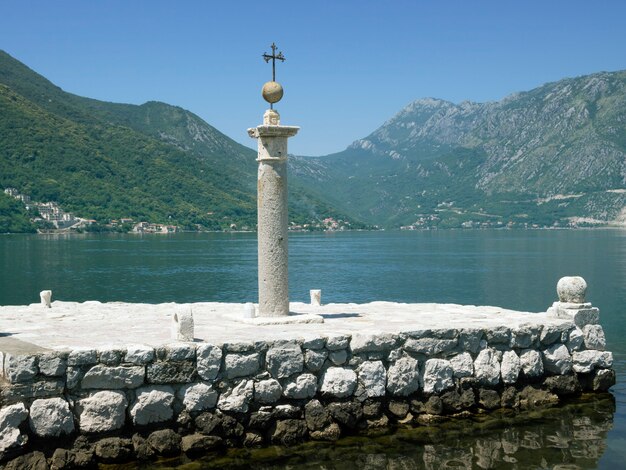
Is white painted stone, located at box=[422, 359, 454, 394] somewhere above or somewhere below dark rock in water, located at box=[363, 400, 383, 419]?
above

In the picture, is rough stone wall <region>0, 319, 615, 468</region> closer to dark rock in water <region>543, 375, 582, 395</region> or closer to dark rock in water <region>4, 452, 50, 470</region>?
dark rock in water <region>543, 375, 582, 395</region>

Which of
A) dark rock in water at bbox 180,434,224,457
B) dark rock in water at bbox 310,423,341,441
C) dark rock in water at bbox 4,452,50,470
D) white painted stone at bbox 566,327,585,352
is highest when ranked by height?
white painted stone at bbox 566,327,585,352

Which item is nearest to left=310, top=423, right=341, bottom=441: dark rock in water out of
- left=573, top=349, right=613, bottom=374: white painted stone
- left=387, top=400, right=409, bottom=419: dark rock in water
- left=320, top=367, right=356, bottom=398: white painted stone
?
left=320, top=367, right=356, bottom=398: white painted stone

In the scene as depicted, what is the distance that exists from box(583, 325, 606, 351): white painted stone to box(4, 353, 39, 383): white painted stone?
10397 mm

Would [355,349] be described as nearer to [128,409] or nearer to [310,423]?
[310,423]

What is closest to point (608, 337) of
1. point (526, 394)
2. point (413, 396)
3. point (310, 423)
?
point (526, 394)

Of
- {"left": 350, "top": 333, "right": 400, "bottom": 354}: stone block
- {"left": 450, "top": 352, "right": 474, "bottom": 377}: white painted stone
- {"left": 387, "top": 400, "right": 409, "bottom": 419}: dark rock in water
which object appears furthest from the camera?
{"left": 450, "top": 352, "right": 474, "bottom": 377}: white painted stone

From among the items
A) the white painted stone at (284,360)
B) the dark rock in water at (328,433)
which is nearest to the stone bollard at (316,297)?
the dark rock in water at (328,433)

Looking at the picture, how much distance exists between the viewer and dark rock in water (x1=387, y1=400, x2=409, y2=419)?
13.3 m

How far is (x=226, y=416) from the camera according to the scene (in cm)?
1198

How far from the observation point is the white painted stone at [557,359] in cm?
1496

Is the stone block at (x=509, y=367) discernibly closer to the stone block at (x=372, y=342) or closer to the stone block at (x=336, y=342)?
the stone block at (x=372, y=342)

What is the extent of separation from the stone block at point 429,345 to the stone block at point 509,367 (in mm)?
1184

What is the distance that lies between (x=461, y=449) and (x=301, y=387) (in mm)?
2750
